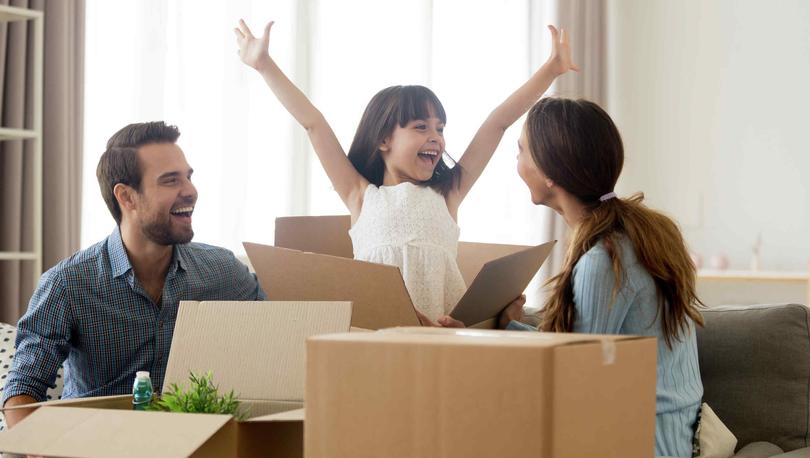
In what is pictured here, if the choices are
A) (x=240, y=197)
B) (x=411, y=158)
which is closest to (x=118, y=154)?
(x=411, y=158)

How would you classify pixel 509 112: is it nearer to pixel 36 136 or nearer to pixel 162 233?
pixel 162 233

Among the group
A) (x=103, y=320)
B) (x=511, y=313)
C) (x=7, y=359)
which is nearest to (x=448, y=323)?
(x=511, y=313)

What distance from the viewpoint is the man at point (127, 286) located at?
5.99 ft

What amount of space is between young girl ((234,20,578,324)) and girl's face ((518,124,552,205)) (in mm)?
366

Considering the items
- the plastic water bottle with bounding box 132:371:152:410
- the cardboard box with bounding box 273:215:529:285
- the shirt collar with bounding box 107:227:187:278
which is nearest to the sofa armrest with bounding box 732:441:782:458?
the cardboard box with bounding box 273:215:529:285

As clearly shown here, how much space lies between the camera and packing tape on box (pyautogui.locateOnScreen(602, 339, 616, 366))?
0.99 m

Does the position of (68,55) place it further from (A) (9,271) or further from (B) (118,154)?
(B) (118,154)

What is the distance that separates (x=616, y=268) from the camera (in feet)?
5.06

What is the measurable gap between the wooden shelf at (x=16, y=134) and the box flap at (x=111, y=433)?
201cm

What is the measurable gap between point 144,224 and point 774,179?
12.3 feet

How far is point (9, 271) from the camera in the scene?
10.4 ft

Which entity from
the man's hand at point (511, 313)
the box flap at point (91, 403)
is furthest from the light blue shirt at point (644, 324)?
the box flap at point (91, 403)

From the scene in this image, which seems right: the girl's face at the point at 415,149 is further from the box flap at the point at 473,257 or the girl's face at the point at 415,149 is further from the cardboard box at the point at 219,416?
the cardboard box at the point at 219,416

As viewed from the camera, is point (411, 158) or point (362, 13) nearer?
point (411, 158)
